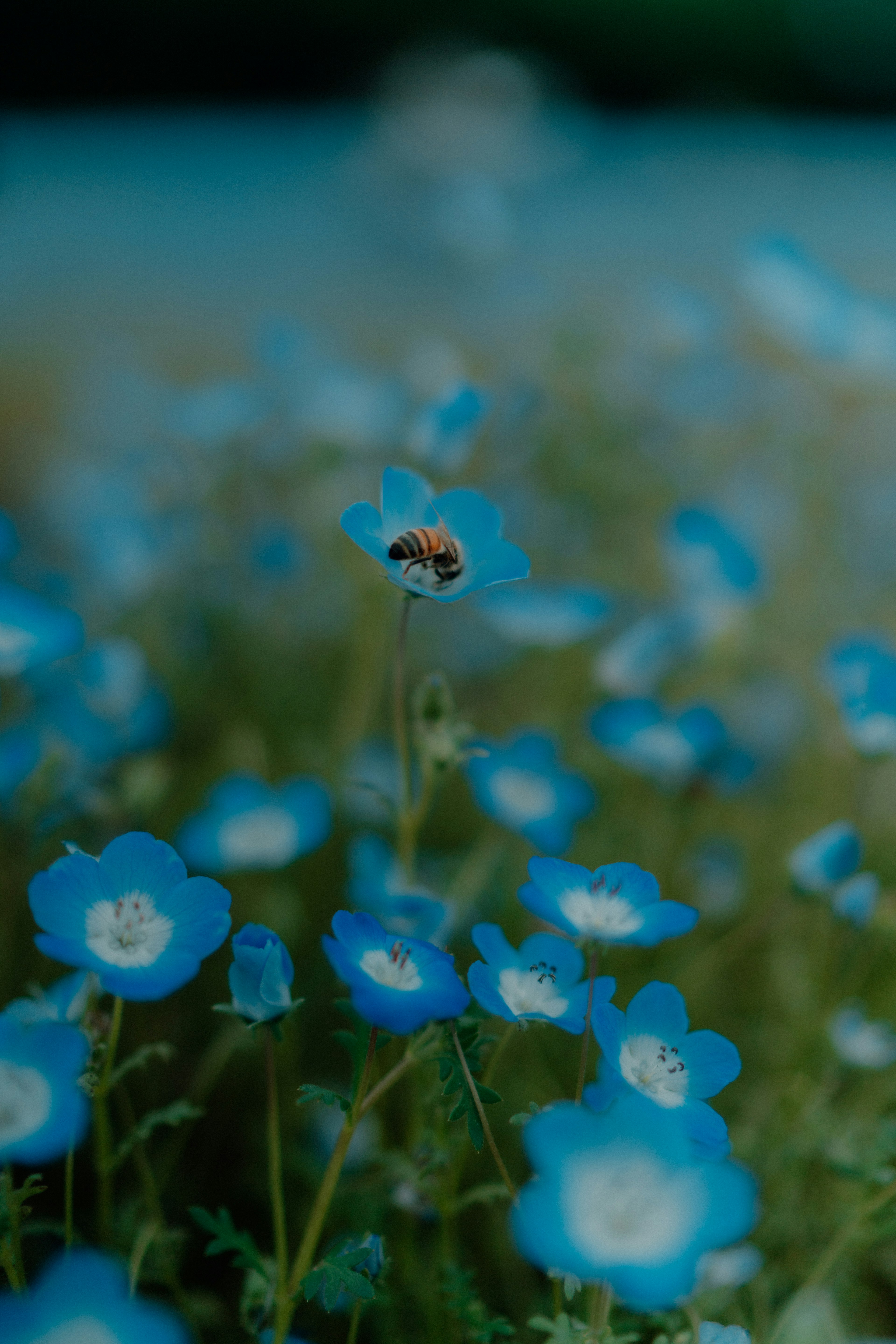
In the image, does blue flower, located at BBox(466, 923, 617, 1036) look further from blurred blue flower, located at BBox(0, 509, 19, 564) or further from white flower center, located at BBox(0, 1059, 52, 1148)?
blurred blue flower, located at BBox(0, 509, 19, 564)

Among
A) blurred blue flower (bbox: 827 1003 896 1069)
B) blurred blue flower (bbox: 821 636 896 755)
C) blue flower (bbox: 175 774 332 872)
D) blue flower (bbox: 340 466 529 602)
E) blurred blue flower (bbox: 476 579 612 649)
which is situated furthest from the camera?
blurred blue flower (bbox: 476 579 612 649)

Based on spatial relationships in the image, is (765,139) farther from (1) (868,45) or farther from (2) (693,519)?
(2) (693,519)

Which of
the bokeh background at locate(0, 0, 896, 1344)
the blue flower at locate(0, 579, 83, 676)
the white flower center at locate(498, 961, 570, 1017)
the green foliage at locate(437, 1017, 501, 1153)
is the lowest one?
the bokeh background at locate(0, 0, 896, 1344)

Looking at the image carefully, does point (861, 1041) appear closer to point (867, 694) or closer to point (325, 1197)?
point (867, 694)

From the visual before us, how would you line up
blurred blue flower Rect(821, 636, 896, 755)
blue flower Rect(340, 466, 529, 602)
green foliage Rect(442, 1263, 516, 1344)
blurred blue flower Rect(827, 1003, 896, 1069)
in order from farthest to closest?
1. blurred blue flower Rect(821, 636, 896, 755)
2. blurred blue flower Rect(827, 1003, 896, 1069)
3. blue flower Rect(340, 466, 529, 602)
4. green foliage Rect(442, 1263, 516, 1344)

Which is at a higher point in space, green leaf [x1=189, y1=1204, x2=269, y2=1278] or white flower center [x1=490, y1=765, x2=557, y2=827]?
green leaf [x1=189, y1=1204, x2=269, y2=1278]

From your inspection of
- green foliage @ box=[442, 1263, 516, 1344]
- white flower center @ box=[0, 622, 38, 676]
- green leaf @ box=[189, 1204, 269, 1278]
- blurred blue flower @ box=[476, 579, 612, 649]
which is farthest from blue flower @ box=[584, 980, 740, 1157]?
blurred blue flower @ box=[476, 579, 612, 649]
